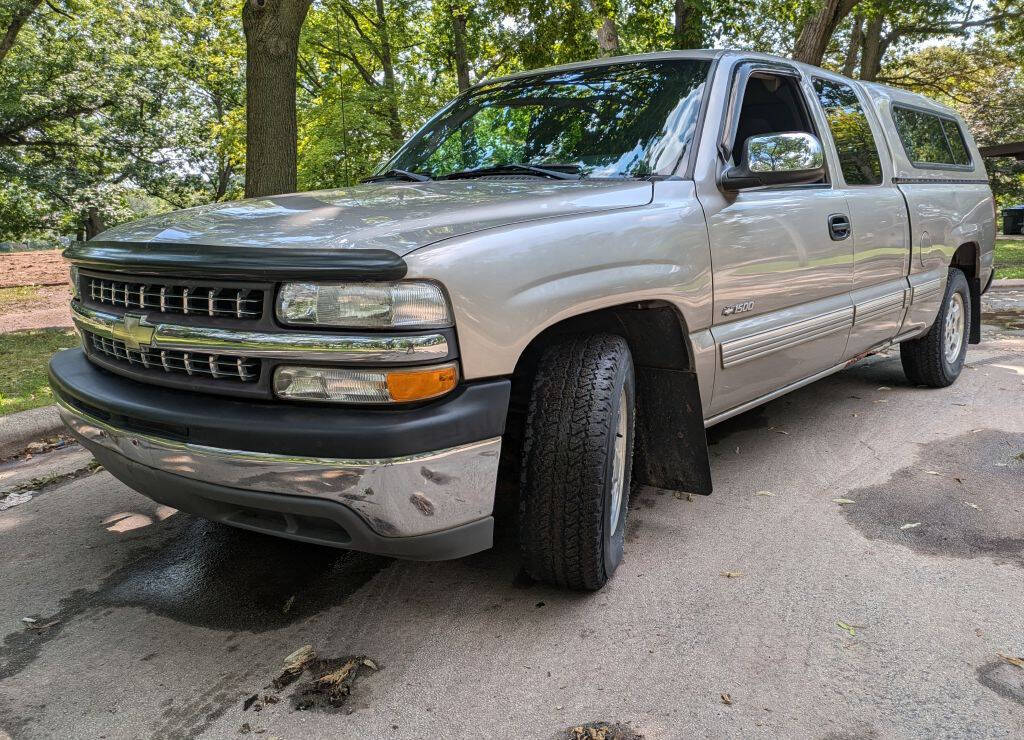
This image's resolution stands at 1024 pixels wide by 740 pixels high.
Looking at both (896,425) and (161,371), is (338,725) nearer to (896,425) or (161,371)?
(161,371)

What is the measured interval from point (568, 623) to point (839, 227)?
2.32 meters

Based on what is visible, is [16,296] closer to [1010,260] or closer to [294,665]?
[294,665]

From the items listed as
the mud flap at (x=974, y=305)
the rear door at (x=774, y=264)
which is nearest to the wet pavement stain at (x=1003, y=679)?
the rear door at (x=774, y=264)

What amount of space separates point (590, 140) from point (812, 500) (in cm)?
185

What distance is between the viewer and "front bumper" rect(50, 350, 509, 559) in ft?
6.57

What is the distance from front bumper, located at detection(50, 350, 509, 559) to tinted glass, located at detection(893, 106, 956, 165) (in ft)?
12.5

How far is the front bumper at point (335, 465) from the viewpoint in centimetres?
200

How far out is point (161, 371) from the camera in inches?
91.7

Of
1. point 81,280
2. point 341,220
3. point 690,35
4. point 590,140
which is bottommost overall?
point 81,280

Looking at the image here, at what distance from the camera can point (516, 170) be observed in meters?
3.12

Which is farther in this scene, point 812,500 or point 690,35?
point 690,35

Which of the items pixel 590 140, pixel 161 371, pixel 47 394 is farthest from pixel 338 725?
pixel 47 394

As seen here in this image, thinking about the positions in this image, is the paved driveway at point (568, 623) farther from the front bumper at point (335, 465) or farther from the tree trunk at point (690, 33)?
the tree trunk at point (690, 33)

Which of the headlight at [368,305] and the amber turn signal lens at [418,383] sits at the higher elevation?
the headlight at [368,305]
